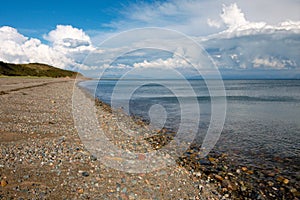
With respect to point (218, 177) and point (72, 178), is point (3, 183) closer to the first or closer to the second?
point (72, 178)

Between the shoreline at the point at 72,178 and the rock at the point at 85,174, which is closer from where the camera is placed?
the shoreline at the point at 72,178

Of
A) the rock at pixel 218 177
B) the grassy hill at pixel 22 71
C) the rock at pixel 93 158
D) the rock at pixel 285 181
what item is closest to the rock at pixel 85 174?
the rock at pixel 93 158

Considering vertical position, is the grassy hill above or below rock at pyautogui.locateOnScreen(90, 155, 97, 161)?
above

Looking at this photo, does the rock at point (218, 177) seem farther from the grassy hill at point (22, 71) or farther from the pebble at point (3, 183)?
the grassy hill at point (22, 71)

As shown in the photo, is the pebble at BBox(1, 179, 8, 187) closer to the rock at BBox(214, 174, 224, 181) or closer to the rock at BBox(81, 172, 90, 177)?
the rock at BBox(81, 172, 90, 177)

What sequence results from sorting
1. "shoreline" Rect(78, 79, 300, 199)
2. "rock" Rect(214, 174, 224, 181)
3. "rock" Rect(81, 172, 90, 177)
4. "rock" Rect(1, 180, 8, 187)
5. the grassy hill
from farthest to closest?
the grassy hill, "rock" Rect(214, 174, 224, 181), "shoreline" Rect(78, 79, 300, 199), "rock" Rect(81, 172, 90, 177), "rock" Rect(1, 180, 8, 187)

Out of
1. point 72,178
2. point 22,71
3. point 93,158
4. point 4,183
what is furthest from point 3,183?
point 22,71

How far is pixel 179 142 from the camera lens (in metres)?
10.7

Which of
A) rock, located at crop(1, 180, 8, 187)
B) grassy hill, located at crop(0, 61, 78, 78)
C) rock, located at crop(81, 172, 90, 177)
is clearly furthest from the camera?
grassy hill, located at crop(0, 61, 78, 78)

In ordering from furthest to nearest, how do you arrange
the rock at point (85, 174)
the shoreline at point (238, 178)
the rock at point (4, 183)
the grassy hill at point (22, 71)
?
1. the grassy hill at point (22, 71)
2. the shoreline at point (238, 178)
3. the rock at point (85, 174)
4. the rock at point (4, 183)

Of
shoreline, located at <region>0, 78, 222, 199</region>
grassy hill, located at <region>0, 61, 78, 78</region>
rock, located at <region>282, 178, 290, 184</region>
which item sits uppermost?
grassy hill, located at <region>0, 61, 78, 78</region>

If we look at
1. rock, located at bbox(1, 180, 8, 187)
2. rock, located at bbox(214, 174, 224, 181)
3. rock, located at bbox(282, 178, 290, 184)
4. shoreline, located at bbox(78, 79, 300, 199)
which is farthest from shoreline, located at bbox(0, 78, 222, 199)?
rock, located at bbox(282, 178, 290, 184)

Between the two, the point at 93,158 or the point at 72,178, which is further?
the point at 93,158

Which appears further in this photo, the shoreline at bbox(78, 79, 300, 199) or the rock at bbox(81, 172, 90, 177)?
the shoreline at bbox(78, 79, 300, 199)
